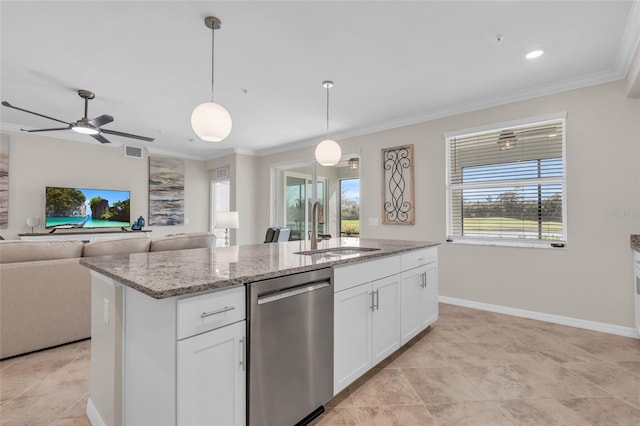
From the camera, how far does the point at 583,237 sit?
10.3 ft

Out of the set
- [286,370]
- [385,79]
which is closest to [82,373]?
[286,370]

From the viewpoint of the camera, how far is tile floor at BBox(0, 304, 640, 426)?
68.4 inches

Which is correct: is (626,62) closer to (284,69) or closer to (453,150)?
(453,150)

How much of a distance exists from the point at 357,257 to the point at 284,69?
2.11m

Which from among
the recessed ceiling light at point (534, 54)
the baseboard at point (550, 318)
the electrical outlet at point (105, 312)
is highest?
the recessed ceiling light at point (534, 54)

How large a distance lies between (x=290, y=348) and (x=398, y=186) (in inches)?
140

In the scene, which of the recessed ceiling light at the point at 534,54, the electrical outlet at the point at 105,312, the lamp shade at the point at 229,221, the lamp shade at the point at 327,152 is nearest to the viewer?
the electrical outlet at the point at 105,312

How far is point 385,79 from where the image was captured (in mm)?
3242

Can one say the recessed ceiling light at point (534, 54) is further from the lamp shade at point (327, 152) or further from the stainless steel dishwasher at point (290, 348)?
the stainless steel dishwasher at point (290, 348)

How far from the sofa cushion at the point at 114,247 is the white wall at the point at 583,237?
3.65 meters

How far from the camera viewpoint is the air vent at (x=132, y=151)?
6.08 m

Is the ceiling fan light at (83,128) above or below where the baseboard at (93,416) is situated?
above

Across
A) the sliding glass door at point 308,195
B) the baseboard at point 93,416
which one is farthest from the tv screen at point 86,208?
the baseboard at point 93,416

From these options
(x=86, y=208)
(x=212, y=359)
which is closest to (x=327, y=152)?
(x=212, y=359)
